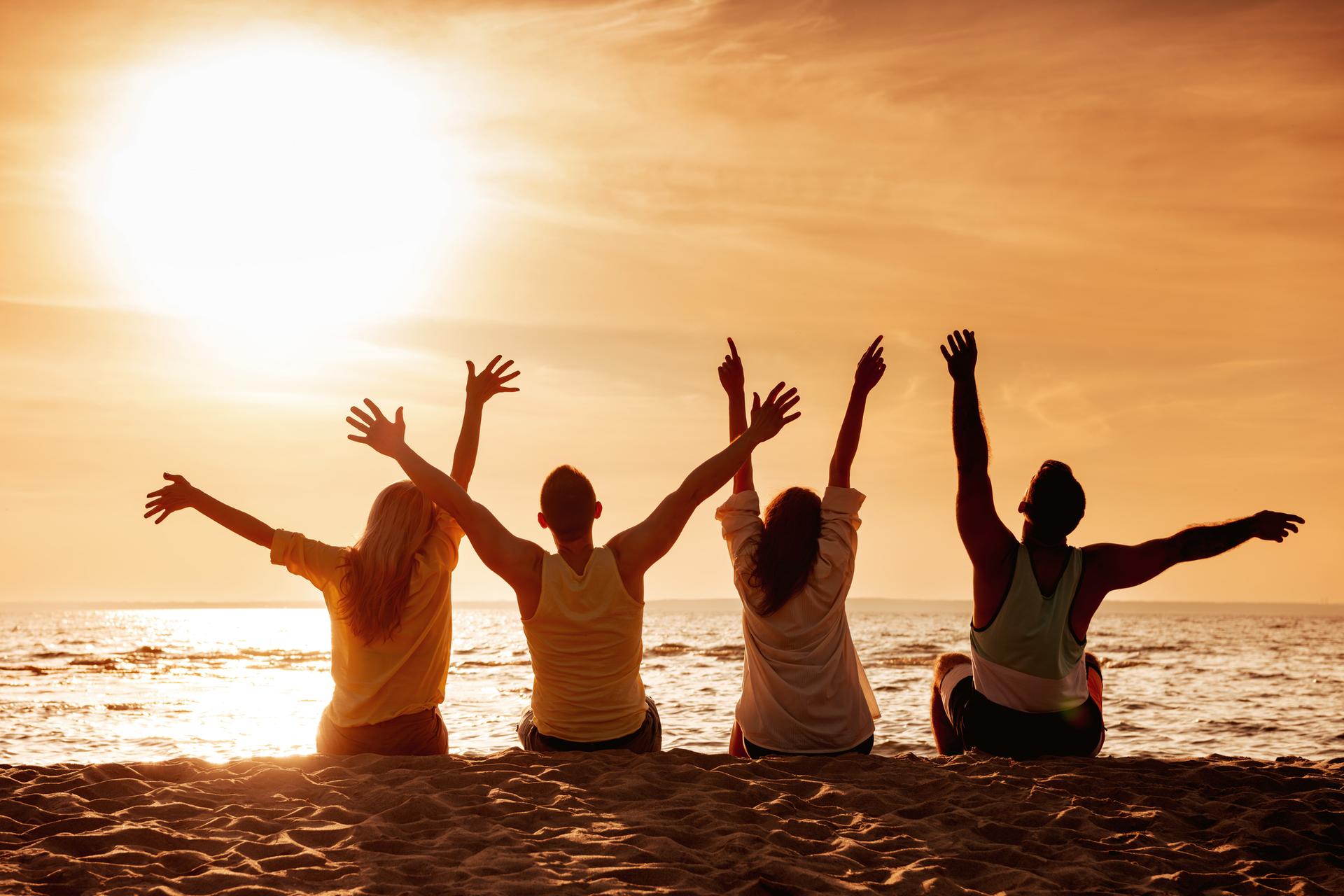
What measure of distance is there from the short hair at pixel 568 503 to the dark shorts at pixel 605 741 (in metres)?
1.27

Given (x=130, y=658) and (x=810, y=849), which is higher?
(x=810, y=849)

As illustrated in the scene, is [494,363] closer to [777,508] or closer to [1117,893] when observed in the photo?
[777,508]

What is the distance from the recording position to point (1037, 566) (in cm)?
600

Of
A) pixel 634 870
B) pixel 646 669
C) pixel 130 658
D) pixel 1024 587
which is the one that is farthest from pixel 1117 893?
pixel 130 658

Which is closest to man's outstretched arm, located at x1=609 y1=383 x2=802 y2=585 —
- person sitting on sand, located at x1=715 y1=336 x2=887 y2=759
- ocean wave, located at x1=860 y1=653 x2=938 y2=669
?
person sitting on sand, located at x1=715 y1=336 x2=887 y2=759

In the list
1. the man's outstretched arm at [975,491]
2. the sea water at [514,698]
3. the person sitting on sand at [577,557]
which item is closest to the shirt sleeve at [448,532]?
the person sitting on sand at [577,557]

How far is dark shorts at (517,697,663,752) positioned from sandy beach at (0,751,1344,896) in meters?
0.19

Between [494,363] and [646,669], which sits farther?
[646,669]

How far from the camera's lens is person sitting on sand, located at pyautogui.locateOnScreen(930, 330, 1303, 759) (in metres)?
5.93

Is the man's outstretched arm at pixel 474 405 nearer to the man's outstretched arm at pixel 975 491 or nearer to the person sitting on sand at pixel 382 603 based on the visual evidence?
the person sitting on sand at pixel 382 603

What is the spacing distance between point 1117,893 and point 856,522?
8.10ft

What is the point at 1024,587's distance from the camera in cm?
597

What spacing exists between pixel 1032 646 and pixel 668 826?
2515 millimetres

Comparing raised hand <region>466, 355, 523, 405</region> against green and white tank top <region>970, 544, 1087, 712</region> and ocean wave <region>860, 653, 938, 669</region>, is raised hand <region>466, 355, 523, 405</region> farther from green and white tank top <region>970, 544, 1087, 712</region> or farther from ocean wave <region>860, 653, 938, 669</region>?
ocean wave <region>860, 653, 938, 669</region>
